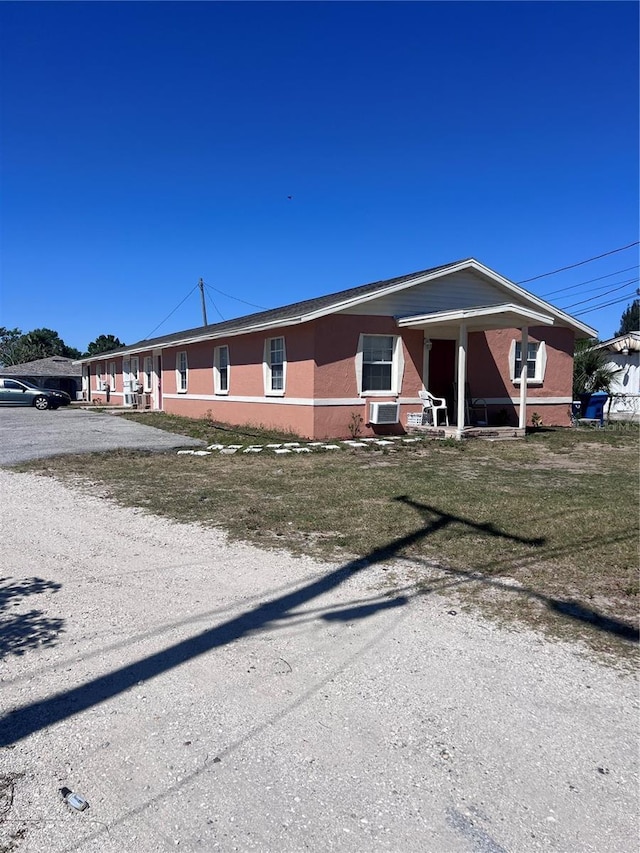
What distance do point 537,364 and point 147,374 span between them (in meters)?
17.8

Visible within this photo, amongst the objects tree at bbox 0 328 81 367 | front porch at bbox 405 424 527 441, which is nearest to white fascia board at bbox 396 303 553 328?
front porch at bbox 405 424 527 441

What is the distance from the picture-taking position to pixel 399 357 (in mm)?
14734

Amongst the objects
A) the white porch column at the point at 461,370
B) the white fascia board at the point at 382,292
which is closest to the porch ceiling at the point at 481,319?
the white porch column at the point at 461,370

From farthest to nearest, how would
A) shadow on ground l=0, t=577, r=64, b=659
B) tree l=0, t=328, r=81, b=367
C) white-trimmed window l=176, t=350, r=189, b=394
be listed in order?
tree l=0, t=328, r=81, b=367 < white-trimmed window l=176, t=350, r=189, b=394 < shadow on ground l=0, t=577, r=64, b=659

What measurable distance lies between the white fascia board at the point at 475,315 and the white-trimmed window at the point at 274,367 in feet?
11.0

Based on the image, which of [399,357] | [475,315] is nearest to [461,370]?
[475,315]

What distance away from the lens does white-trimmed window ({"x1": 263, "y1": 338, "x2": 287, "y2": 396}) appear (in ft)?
50.5

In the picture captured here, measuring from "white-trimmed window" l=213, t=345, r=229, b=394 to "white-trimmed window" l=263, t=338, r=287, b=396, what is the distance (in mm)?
3156

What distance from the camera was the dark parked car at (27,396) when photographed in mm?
29328

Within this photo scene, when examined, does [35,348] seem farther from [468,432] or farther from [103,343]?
[468,432]

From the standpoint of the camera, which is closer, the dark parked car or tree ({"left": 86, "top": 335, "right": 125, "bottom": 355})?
the dark parked car

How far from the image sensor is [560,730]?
2.73 meters

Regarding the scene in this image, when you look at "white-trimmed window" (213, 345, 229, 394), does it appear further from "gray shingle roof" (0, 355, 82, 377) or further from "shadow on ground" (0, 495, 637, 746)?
"gray shingle roof" (0, 355, 82, 377)

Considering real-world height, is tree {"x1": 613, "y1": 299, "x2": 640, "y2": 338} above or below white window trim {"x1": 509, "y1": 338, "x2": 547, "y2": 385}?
above
